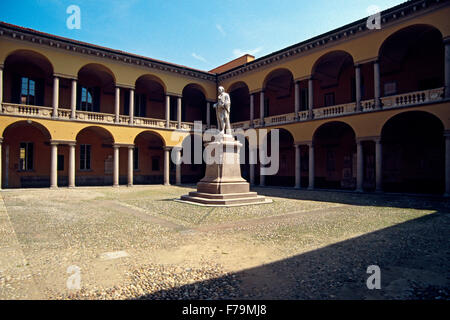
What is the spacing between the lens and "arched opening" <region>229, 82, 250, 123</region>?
2773 cm

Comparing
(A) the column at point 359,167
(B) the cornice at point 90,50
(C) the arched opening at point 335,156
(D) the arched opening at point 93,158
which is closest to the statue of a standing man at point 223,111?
(A) the column at point 359,167

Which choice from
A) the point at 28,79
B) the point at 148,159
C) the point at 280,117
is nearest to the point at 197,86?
the point at 148,159

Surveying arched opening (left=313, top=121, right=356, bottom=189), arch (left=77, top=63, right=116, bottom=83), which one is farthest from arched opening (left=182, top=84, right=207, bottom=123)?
arched opening (left=313, top=121, right=356, bottom=189)

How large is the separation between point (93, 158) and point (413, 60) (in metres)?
24.7

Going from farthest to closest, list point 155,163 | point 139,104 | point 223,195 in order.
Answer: point 155,163, point 139,104, point 223,195

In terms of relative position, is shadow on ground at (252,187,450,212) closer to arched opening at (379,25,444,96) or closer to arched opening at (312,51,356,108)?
arched opening at (379,25,444,96)

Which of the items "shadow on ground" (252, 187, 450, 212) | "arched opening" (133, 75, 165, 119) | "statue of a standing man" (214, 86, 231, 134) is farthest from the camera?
"arched opening" (133, 75, 165, 119)

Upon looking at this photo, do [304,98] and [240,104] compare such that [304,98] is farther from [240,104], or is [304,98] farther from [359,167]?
[359,167]

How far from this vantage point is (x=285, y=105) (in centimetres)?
2495

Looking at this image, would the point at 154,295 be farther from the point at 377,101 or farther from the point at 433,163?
Answer: the point at 433,163

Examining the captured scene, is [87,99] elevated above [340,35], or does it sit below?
below

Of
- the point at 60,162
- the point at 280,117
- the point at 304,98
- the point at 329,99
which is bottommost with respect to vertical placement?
the point at 60,162

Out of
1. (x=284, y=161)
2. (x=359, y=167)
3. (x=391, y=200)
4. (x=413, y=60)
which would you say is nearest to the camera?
(x=391, y=200)

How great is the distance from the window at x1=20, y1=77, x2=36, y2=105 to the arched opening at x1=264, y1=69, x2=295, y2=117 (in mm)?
17919
